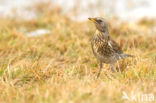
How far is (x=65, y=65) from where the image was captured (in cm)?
620

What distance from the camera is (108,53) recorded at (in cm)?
558

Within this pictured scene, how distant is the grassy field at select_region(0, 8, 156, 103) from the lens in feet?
13.5

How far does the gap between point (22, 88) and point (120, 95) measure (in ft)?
4.46

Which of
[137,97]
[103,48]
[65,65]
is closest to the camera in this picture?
[137,97]

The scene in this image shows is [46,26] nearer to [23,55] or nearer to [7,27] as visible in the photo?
[7,27]

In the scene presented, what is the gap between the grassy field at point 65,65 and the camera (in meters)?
4.11

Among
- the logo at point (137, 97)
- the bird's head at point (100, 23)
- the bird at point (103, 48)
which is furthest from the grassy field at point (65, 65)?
the bird's head at point (100, 23)

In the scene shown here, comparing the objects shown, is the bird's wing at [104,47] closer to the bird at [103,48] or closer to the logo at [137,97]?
the bird at [103,48]

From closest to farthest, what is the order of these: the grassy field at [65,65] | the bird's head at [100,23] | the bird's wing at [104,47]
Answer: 1. the grassy field at [65,65]
2. the bird's wing at [104,47]
3. the bird's head at [100,23]

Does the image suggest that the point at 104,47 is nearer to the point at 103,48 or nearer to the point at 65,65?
the point at 103,48

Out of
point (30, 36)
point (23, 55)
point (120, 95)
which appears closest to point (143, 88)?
point (120, 95)

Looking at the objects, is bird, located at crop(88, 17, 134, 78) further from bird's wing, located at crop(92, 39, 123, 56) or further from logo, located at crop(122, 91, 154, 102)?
logo, located at crop(122, 91, 154, 102)

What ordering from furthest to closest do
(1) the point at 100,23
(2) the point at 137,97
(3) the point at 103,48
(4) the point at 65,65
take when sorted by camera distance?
(4) the point at 65,65, (1) the point at 100,23, (3) the point at 103,48, (2) the point at 137,97

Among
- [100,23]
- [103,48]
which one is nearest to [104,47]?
[103,48]
